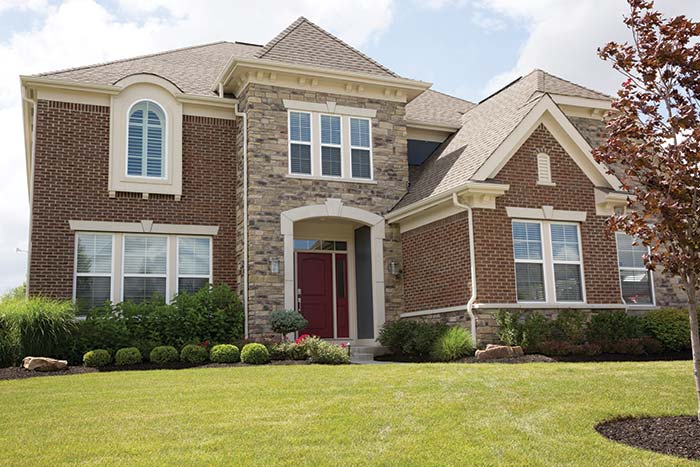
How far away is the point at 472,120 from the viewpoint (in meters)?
18.7

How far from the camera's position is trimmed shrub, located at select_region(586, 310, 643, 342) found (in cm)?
1397

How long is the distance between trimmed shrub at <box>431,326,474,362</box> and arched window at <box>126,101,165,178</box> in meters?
7.66

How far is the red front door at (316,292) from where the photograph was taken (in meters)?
17.5

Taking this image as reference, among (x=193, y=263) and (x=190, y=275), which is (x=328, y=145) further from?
(x=190, y=275)

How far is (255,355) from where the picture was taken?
1288 centimetres

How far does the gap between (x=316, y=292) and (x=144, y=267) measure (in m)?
4.40

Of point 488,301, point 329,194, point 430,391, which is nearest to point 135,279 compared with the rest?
point 329,194

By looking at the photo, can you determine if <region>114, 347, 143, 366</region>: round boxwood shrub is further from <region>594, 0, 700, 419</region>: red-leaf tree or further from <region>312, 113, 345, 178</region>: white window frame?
<region>594, 0, 700, 419</region>: red-leaf tree

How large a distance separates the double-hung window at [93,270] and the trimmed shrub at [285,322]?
3767 millimetres

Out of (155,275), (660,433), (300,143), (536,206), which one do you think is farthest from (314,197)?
(660,433)

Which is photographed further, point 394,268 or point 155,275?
point 394,268

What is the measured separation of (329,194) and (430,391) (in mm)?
8859

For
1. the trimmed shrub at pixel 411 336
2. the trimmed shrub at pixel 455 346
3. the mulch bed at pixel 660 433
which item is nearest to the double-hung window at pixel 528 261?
the trimmed shrub at pixel 455 346

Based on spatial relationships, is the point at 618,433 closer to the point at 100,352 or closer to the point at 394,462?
the point at 394,462
